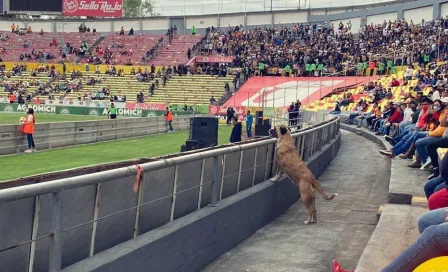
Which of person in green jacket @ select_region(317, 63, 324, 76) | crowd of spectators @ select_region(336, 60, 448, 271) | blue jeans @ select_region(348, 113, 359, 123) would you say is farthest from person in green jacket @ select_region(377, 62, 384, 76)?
blue jeans @ select_region(348, 113, 359, 123)

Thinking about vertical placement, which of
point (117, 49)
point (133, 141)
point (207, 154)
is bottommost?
point (133, 141)

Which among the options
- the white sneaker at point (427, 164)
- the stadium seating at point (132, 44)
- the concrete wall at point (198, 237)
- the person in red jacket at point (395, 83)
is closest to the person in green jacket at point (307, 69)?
the person in red jacket at point (395, 83)

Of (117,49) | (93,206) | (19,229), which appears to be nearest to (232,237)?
(93,206)

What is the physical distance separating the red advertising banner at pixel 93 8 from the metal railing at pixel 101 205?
73.4 meters

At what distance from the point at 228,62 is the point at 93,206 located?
5886 centimetres

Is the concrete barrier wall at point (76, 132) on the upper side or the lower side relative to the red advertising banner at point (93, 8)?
lower

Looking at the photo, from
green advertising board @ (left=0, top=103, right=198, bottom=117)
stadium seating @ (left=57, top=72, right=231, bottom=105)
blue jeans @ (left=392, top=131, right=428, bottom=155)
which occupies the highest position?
stadium seating @ (left=57, top=72, right=231, bottom=105)

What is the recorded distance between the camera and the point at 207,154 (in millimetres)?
7762

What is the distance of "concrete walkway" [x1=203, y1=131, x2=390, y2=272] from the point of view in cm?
812

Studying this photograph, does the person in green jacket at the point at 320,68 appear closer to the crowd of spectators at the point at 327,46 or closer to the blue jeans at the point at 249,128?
the crowd of spectators at the point at 327,46

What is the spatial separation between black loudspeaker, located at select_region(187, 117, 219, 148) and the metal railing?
14.3 meters

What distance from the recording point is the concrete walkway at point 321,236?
26.6 feet

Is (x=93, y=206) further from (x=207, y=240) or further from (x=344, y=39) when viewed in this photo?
(x=344, y=39)

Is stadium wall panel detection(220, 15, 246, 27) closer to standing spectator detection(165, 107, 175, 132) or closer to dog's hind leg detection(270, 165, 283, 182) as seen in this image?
standing spectator detection(165, 107, 175, 132)
